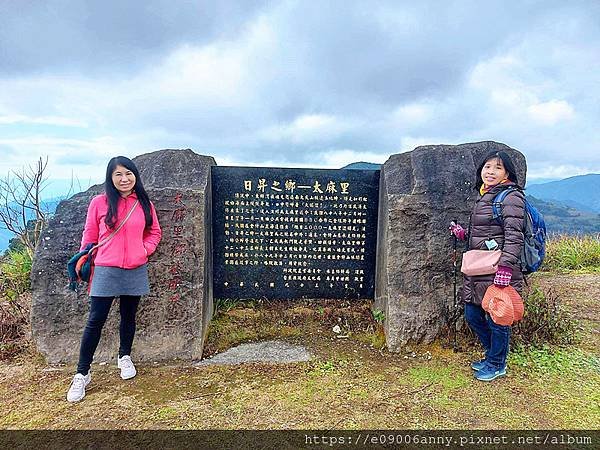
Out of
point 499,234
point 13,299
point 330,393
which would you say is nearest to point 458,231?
point 499,234

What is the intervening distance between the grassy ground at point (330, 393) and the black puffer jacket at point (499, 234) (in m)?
0.78

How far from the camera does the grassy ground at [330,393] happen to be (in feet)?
10.7

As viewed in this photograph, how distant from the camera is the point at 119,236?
3.58 meters

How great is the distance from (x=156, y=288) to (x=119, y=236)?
0.87 meters

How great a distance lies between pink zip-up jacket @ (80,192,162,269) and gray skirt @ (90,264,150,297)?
0.05 m

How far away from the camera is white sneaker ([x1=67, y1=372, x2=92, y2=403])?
354 centimetres

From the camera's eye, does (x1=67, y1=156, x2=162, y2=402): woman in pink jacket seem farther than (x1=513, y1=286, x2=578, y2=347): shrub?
No

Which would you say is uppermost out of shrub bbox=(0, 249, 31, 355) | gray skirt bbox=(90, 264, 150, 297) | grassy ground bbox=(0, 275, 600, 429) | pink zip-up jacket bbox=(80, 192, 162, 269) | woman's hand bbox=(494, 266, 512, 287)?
pink zip-up jacket bbox=(80, 192, 162, 269)

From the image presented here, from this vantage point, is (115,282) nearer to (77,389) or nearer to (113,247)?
(113,247)

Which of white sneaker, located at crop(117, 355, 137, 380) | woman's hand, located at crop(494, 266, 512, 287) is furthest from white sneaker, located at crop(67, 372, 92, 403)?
woman's hand, located at crop(494, 266, 512, 287)

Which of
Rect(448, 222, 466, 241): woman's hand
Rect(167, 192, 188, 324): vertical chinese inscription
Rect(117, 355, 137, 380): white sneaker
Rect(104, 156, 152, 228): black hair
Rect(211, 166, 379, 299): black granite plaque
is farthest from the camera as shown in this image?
Rect(211, 166, 379, 299): black granite plaque

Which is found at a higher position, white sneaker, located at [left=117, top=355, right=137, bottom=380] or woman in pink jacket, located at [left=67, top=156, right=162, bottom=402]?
woman in pink jacket, located at [left=67, top=156, right=162, bottom=402]

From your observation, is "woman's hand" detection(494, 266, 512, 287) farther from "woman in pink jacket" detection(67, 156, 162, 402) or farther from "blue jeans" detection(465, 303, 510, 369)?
"woman in pink jacket" detection(67, 156, 162, 402)

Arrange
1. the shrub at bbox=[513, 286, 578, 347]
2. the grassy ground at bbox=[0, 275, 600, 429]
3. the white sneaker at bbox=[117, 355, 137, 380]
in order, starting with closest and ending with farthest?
the grassy ground at bbox=[0, 275, 600, 429] < the white sneaker at bbox=[117, 355, 137, 380] < the shrub at bbox=[513, 286, 578, 347]
